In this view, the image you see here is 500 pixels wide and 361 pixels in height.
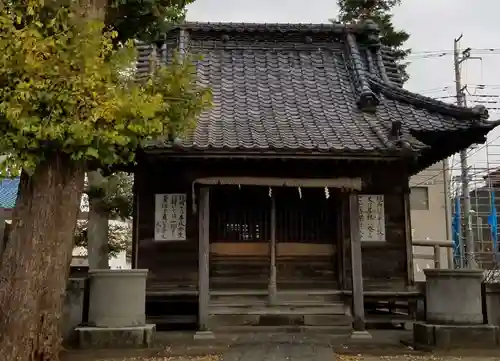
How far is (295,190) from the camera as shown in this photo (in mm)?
11414

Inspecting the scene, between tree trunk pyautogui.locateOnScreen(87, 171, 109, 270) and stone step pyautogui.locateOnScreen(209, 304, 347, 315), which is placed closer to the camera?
stone step pyautogui.locateOnScreen(209, 304, 347, 315)

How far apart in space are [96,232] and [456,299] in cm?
1201

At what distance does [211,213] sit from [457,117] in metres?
5.70

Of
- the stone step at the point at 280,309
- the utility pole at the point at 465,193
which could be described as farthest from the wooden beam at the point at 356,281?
the utility pole at the point at 465,193

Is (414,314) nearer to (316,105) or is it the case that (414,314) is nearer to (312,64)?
(316,105)

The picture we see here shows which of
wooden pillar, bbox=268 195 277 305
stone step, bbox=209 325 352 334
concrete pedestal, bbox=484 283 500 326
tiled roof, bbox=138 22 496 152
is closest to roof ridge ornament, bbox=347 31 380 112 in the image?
tiled roof, bbox=138 22 496 152

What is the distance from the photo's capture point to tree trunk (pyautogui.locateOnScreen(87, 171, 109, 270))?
1703 cm

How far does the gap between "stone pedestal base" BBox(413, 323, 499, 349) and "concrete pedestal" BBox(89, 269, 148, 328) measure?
4874 mm

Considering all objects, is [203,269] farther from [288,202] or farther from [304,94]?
[304,94]

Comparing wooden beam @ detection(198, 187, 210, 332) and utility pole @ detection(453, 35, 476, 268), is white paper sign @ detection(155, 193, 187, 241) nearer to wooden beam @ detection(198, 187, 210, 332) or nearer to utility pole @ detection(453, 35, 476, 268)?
wooden beam @ detection(198, 187, 210, 332)

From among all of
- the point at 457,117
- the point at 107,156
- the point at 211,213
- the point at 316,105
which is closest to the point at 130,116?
the point at 107,156

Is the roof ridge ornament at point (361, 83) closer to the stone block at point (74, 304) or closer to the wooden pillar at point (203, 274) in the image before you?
the wooden pillar at point (203, 274)

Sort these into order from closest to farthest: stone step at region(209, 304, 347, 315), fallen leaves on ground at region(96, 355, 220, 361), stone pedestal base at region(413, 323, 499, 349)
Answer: fallen leaves on ground at region(96, 355, 220, 361)
stone pedestal base at region(413, 323, 499, 349)
stone step at region(209, 304, 347, 315)

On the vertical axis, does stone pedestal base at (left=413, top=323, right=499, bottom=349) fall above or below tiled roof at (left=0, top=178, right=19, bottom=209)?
below
